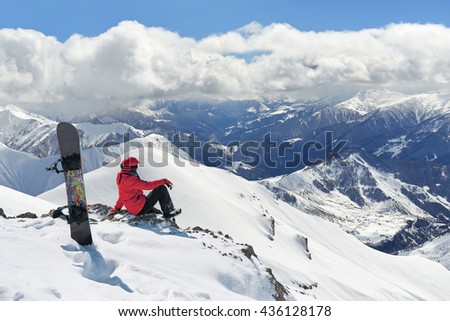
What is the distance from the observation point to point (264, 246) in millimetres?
66125

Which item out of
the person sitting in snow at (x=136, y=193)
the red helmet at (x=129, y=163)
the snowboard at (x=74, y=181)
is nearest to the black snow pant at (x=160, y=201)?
the person sitting in snow at (x=136, y=193)

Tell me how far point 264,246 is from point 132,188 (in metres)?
50.4

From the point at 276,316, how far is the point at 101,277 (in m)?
5.18

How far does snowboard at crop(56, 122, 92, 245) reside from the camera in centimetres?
1421

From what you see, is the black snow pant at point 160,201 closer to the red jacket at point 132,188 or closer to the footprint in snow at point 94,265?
the red jacket at point 132,188

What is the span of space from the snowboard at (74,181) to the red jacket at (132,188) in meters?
3.16

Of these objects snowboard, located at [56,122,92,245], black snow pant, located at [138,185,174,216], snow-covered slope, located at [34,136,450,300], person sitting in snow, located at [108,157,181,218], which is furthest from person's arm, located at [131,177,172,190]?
snowboard, located at [56,122,92,245]

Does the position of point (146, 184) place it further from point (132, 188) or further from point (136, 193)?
point (136, 193)

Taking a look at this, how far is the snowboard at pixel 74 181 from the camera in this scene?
14211 millimetres

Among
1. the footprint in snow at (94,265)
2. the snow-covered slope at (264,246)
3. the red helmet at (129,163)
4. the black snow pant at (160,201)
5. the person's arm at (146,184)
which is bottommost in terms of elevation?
the snow-covered slope at (264,246)

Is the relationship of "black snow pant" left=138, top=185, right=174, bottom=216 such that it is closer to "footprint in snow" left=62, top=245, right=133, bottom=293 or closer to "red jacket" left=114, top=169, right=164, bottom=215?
"red jacket" left=114, top=169, right=164, bottom=215

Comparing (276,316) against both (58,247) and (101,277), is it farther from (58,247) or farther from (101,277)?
(58,247)

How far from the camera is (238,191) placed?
12475 centimetres

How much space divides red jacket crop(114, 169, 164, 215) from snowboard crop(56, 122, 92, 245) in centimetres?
316
